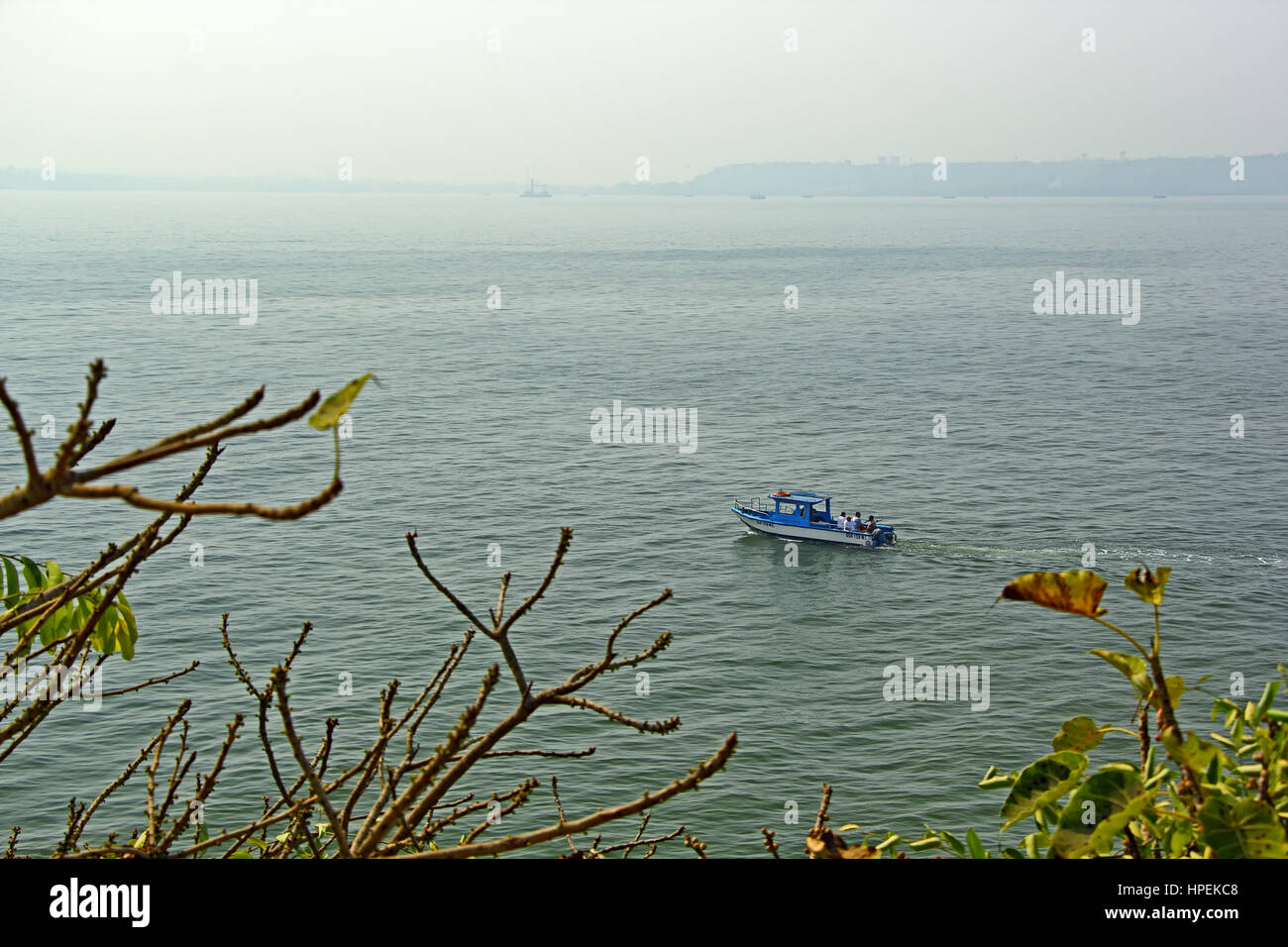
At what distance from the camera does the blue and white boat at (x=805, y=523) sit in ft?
201

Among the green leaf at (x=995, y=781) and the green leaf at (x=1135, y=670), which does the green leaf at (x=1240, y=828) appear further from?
the green leaf at (x=995, y=781)

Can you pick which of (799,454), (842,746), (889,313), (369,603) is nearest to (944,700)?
(842,746)

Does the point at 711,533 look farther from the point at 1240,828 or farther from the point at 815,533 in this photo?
the point at 1240,828

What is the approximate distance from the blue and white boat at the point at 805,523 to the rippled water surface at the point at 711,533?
886mm

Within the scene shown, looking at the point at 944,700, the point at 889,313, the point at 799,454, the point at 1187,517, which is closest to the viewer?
the point at 944,700

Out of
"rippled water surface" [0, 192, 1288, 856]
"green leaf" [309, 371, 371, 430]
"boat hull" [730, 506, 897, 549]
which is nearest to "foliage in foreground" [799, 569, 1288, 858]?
"green leaf" [309, 371, 371, 430]

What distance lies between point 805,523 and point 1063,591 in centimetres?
6125

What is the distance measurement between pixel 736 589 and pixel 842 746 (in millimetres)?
16478

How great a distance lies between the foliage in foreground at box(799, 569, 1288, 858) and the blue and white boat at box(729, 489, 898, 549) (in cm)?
5862

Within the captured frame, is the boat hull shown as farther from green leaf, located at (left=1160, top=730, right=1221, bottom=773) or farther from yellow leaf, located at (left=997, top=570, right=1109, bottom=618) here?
yellow leaf, located at (left=997, top=570, right=1109, bottom=618)

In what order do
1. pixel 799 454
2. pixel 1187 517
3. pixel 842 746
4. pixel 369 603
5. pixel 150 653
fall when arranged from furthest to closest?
pixel 799 454, pixel 1187 517, pixel 369 603, pixel 150 653, pixel 842 746

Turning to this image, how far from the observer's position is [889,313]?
148 metres

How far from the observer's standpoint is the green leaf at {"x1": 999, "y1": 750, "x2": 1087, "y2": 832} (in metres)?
3.03
